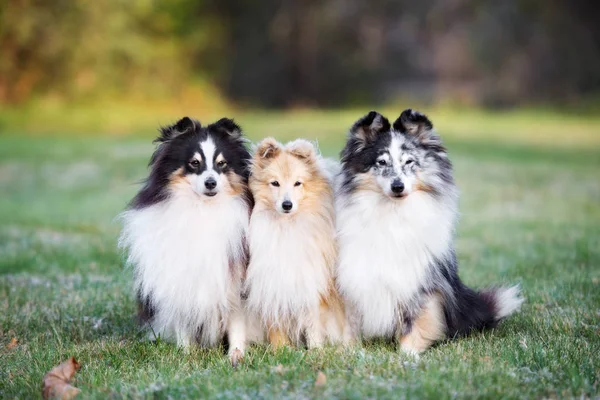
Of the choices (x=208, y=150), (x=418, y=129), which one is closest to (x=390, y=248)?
(x=418, y=129)

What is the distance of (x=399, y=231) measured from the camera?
5.04 metres

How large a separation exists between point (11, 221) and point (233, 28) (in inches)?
934

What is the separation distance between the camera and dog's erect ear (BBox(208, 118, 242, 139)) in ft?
16.8

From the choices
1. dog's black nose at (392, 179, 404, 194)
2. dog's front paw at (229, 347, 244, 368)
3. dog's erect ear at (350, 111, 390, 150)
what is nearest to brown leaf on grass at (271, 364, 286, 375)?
dog's front paw at (229, 347, 244, 368)

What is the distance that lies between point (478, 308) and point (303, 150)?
5.86ft

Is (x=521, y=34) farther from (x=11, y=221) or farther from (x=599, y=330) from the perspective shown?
(x=599, y=330)

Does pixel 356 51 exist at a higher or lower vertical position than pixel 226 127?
higher

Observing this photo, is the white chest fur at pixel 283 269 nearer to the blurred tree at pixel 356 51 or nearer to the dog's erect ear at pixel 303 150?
the dog's erect ear at pixel 303 150

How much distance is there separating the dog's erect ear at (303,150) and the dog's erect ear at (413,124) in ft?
2.03

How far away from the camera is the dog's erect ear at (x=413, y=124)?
199 inches

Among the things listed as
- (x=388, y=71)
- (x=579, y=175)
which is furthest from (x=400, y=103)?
(x=579, y=175)

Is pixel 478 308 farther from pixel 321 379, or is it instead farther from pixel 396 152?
pixel 321 379

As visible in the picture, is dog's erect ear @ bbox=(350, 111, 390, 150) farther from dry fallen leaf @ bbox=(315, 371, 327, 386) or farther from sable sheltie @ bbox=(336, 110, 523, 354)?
dry fallen leaf @ bbox=(315, 371, 327, 386)

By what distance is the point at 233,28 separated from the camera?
112 feet
